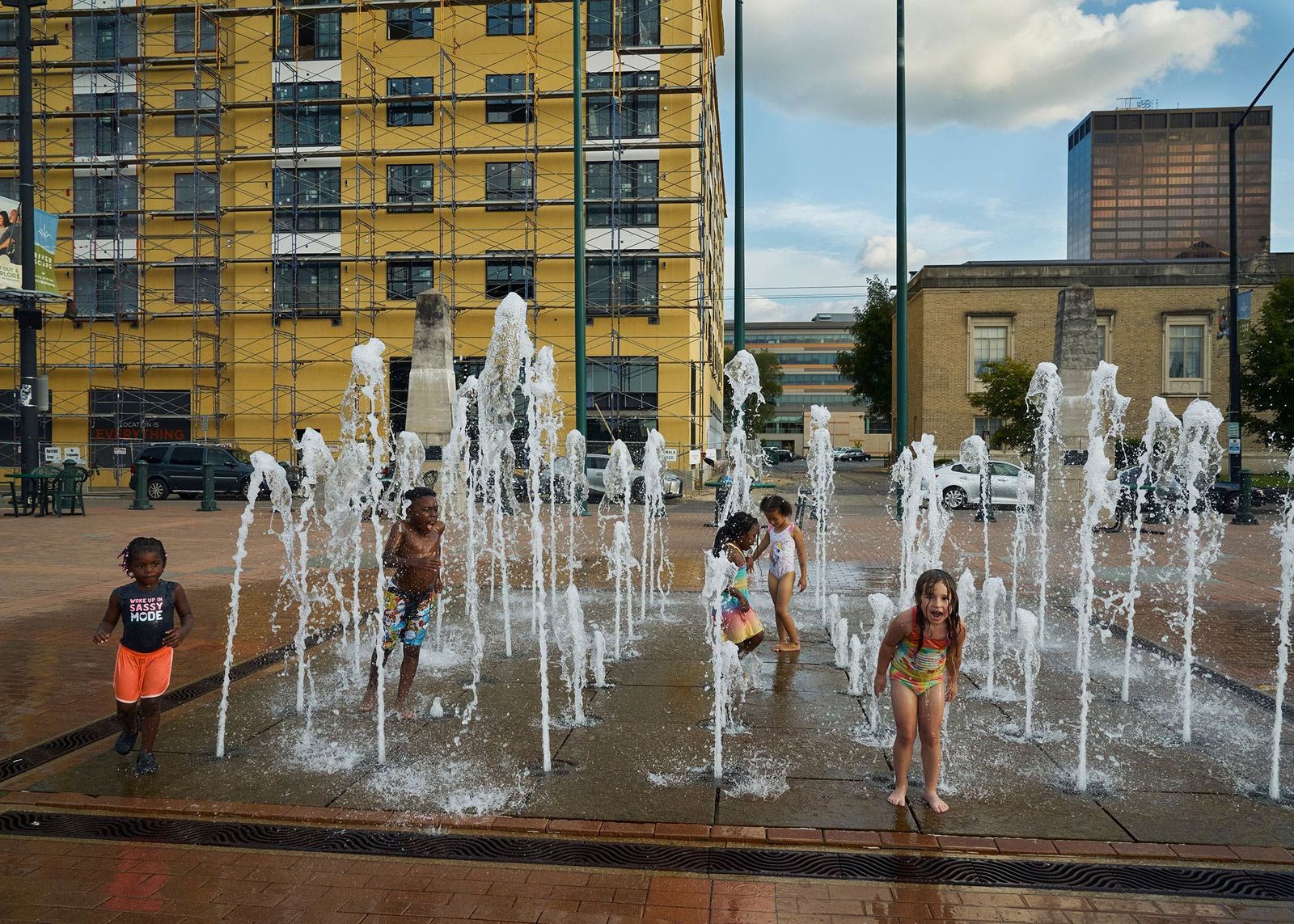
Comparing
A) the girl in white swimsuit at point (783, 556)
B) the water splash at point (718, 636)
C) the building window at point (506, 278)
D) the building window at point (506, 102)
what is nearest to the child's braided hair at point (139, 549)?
the water splash at point (718, 636)

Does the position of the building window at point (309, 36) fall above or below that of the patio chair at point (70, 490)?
above

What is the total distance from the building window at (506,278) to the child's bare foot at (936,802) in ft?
96.4

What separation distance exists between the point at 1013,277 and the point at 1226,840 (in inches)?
1677

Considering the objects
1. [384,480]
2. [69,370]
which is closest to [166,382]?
[69,370]

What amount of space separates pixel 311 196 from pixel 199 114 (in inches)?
180

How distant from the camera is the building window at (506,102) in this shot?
32.5 meters

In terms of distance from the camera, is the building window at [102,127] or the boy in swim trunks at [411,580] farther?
the building window at [102,127]

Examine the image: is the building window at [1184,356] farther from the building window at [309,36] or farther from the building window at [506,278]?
the building window at [309,36]

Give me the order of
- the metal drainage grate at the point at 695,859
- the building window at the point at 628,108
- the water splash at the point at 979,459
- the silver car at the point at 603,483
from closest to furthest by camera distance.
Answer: the metal drainage grate at the point at 695,859 < the water splash at the point at 979,459 < the silver car at the point at 603,483 < the building window at the point at 628,108

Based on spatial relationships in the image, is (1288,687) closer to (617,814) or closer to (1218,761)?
(1218,761)

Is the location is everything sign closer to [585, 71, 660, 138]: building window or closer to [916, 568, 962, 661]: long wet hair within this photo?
[585, 71, 660, 138]: building window

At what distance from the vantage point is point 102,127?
109 ft

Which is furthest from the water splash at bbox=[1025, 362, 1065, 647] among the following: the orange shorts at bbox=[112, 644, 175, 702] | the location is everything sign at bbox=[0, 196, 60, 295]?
the location is everything sign at bbox=[0, 196, 60, 295]

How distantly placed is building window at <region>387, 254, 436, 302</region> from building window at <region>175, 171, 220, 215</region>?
631 cm
